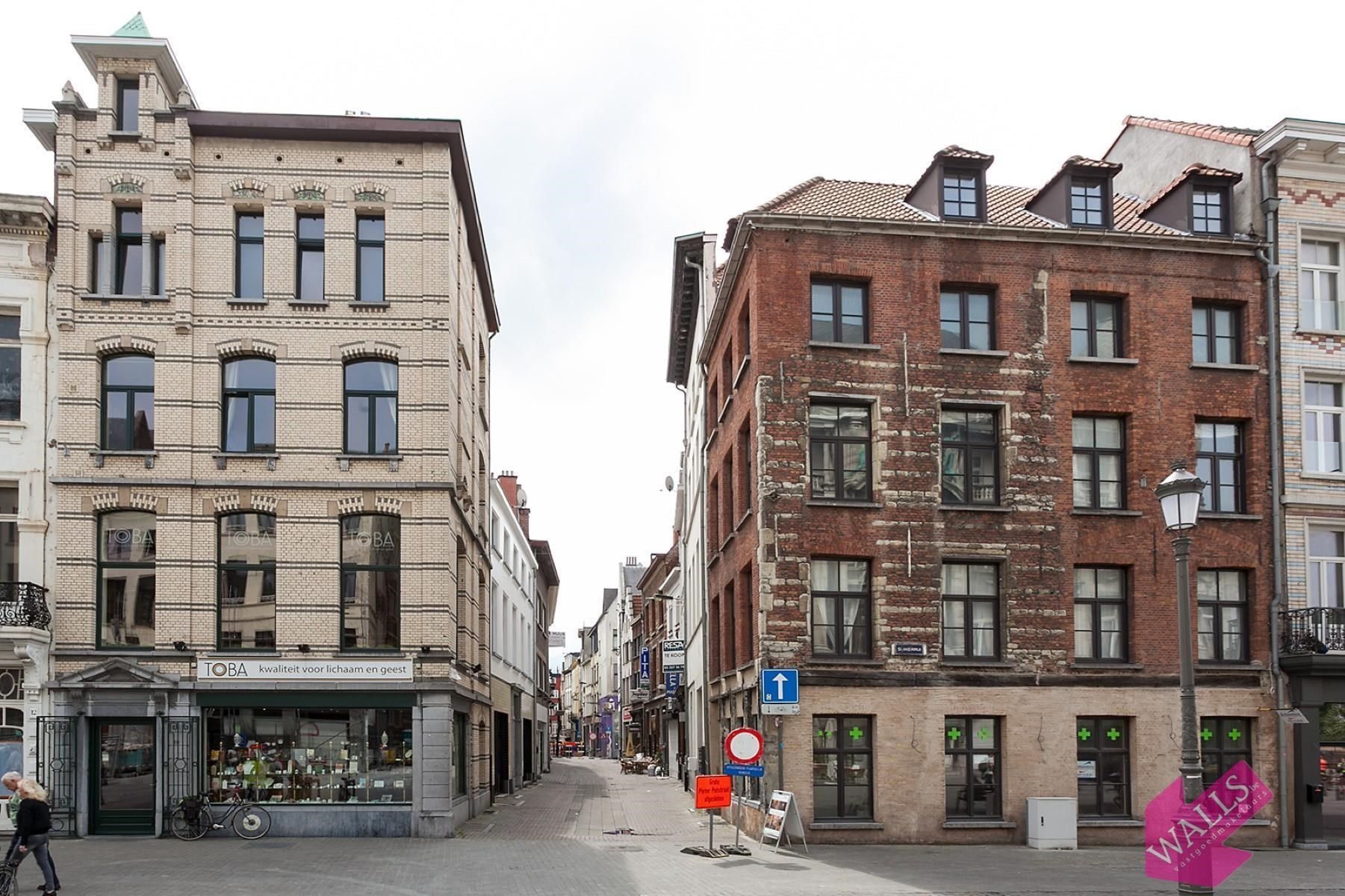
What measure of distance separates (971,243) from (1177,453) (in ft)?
19.0

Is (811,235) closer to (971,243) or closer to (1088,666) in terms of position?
(971,243)

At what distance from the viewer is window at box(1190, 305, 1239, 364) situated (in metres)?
25.9

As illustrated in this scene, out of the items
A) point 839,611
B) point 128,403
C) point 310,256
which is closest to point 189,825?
point 128,403

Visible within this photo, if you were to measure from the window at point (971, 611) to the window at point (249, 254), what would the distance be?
14727 millimetres

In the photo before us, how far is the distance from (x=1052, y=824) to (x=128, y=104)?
22669 mm

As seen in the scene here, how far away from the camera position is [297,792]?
2445cm

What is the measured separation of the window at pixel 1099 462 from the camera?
25109 mm

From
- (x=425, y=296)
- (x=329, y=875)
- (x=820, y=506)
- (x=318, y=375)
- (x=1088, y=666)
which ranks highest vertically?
(x=425, y=296)

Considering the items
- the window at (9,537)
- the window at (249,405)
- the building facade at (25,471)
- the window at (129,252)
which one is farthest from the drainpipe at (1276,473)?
the window at (9,537)

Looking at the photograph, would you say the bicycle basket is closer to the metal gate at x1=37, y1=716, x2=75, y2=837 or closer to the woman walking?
the metal gate at x1=37, y1=716, x2=75, y2=837

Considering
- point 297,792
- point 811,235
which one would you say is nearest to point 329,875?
point 297,792

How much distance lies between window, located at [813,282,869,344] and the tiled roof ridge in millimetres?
8712

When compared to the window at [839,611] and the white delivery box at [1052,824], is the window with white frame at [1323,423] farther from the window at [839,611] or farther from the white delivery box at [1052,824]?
the window at [839,611]

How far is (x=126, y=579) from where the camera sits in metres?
24.5
